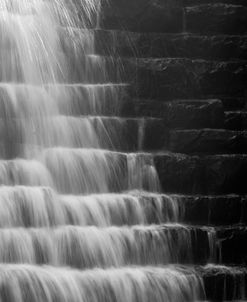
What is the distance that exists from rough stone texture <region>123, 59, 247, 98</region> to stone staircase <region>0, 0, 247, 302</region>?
0.7 inches

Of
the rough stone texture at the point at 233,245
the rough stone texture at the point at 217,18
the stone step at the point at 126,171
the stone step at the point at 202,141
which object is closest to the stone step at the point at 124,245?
the rough stone texture at the point at 233,245

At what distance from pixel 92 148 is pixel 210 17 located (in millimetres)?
4284

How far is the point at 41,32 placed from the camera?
12000 millimetres

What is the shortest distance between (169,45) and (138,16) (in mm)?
825

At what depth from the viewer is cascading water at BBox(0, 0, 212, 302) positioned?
8484 millimetres

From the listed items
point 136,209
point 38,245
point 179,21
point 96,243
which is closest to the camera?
point 38,245

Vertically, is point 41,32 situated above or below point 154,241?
above

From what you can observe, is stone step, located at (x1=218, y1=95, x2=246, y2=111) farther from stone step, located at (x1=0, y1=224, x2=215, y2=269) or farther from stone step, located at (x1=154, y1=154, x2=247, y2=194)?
stone step, located at (x1=0, y1=224, x2=215, y2=269)

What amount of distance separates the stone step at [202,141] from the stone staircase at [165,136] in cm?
2

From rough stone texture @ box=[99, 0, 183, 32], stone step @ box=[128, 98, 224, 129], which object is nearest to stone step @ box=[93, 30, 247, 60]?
rough stone texture @ box=[99, 0, 183, 32]

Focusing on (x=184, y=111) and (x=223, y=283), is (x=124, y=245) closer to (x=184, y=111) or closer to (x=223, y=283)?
(x=223, y=283)

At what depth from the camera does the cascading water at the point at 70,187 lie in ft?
27.8

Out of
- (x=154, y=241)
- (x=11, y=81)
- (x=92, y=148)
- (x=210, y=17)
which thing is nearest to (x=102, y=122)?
(x=92, y=148)

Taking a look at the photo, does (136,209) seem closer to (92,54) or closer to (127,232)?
(127,232)
